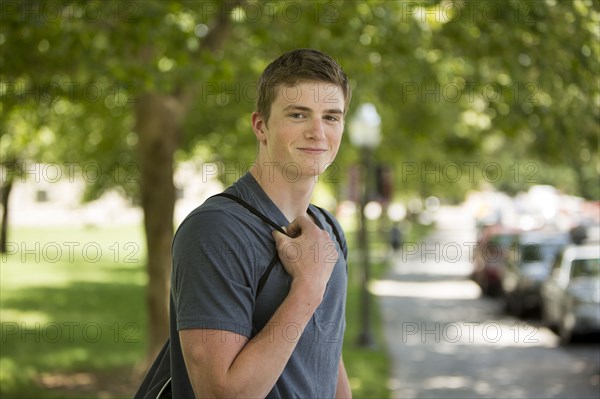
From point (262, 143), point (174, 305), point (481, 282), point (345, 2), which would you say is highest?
point (345, 2)

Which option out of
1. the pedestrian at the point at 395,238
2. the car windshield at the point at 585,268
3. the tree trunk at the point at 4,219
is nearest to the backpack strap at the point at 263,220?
the car windshield at the point at 585,268

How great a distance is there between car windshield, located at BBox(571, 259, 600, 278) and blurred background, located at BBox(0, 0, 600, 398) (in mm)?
35

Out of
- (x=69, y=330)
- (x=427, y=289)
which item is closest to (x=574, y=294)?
(x=69, y=330)

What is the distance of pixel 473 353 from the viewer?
14367mm

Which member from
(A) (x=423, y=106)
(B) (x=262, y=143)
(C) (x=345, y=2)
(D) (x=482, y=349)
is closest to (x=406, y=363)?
(D) (x=482, y=349)

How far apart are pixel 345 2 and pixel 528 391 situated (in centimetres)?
525

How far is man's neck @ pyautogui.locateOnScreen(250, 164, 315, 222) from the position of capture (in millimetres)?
2639

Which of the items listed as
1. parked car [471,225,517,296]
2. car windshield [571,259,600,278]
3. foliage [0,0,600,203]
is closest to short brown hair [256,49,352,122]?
foliage [0,0,600,203]

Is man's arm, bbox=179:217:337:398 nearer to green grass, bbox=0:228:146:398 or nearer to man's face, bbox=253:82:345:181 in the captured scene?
man's face, bbox=253:82:345:181

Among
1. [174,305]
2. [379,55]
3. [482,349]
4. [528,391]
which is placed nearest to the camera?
[174,305]

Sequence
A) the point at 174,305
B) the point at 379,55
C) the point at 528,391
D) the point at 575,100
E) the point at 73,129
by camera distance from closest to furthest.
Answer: the point at 174,305 < the point at 575,100 < the point at 379,55 < the point at 528,391 < the point at 73,129

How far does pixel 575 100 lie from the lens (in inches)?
345

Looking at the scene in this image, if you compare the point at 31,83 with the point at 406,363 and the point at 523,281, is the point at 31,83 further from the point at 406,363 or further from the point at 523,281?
the point at 523,281

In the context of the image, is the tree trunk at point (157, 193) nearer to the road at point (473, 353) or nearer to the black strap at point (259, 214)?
the road at point (473, 353)
